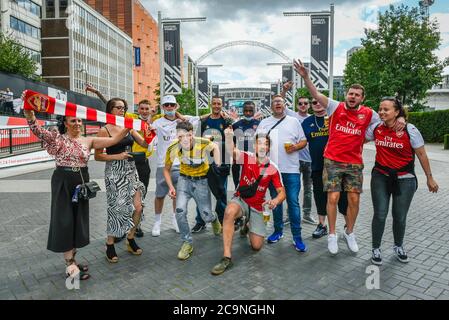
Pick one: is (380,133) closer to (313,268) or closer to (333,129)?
(333,129)

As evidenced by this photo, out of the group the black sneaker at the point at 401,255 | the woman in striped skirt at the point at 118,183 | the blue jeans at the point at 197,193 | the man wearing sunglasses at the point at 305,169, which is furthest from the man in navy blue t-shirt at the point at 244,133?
the black sneaker at the point at 401,255

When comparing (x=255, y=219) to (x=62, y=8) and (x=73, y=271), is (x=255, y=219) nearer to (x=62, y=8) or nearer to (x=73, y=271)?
(x=73, y=271)

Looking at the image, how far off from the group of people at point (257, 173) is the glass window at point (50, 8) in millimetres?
63416

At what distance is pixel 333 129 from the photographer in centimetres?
471

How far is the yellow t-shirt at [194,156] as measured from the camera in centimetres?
494

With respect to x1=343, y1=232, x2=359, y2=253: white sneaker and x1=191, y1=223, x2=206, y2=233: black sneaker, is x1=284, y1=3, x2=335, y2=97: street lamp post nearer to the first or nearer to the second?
x1=191, y1=223, x2=206, y2=233: black sneaker

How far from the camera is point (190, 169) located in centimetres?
496

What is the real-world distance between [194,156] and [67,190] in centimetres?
170

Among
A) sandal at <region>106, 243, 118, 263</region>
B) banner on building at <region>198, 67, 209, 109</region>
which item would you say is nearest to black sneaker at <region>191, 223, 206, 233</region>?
sandal at <region>106, 243, 118, 263</region>

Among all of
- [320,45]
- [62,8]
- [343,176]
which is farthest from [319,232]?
[62,8]

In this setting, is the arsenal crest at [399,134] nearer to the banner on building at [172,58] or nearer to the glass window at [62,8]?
the banner on building at [172,58]
